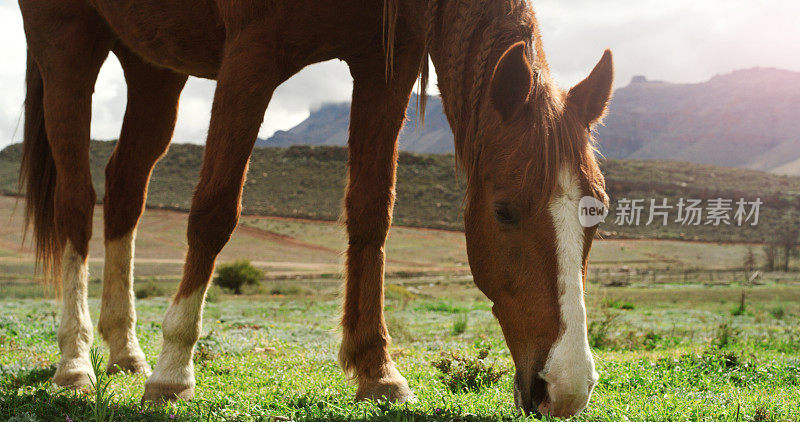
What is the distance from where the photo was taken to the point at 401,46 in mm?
3447

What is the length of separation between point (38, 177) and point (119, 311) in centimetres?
150

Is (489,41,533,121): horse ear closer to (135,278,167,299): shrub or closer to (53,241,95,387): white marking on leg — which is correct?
(53,241,95,387): white marking on leg

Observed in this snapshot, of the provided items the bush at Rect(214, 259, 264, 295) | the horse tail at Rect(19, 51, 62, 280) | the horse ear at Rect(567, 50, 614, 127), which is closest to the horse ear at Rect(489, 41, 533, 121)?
the horse ear at Rect(567, 50, 614, 127)

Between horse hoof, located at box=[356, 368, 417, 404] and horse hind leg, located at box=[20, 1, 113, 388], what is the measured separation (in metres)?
2.10

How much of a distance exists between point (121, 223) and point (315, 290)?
1822 cm

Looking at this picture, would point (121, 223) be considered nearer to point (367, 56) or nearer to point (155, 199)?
point (367, 56)

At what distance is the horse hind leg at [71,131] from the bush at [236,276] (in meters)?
18.2

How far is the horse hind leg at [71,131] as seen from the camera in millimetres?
4227

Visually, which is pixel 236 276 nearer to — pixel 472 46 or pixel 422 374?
pixel 422 374

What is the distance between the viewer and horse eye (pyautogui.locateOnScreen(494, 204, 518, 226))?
2371 mm

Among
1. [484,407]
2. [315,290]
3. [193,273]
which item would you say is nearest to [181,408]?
[193,273]

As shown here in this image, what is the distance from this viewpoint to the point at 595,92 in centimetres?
269

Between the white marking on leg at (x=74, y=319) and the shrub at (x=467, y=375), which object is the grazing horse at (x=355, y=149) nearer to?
the white marking on leg at (x=74, y=319)

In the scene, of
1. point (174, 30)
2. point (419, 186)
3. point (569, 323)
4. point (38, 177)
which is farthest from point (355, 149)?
point (419, 186)
